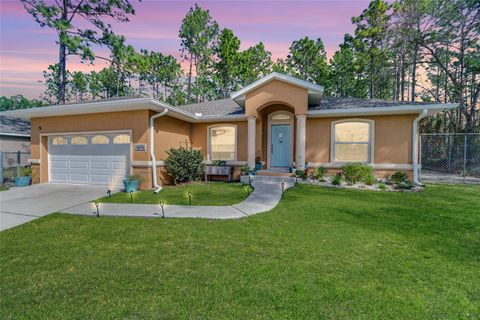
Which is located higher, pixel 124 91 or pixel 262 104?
pixel 124 91

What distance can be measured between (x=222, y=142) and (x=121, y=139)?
4.48 m

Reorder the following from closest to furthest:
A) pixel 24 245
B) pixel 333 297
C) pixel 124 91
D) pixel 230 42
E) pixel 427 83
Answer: pixel 333 297 < pixel 24 245 < pixel 230 42 < pixel 427 83 < pixel 124 91

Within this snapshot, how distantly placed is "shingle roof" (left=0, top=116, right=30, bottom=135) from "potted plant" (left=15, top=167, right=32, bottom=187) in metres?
4.51

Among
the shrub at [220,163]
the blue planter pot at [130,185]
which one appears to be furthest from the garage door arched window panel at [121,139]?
the shrub at [220,163]

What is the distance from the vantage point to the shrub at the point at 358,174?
8578 millimetres

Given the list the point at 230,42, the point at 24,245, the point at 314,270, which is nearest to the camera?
the point at 314,270

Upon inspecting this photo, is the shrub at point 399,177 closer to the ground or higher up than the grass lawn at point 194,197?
higher up

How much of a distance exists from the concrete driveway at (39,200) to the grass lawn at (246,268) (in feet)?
2.50

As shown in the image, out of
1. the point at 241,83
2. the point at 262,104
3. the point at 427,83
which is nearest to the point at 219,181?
the point at 262,104

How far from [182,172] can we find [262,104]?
454cm

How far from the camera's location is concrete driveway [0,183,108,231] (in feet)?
17.7

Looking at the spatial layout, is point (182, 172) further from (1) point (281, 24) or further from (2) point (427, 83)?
(2) point (427, 83)

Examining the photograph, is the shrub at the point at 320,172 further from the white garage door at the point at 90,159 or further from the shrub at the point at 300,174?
the white garage door at the point at 90,159

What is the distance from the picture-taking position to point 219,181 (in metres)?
10.5
